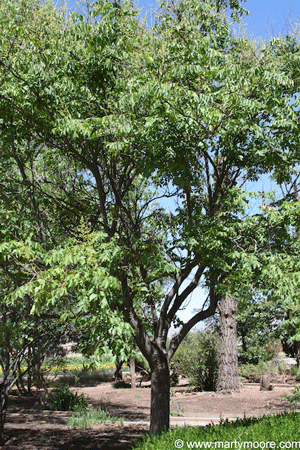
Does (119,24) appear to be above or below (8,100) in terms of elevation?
above

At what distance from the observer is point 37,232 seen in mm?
6848

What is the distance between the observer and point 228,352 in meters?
14.5

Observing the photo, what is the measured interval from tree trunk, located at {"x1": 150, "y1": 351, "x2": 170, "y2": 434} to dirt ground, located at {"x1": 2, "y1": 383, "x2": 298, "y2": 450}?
1.65ft

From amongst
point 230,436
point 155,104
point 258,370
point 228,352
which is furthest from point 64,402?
point 258,370

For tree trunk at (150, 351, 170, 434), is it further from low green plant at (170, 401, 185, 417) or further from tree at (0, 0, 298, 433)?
low green plant at (170, 401, 185, 417)

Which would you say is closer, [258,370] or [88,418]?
[88,418]

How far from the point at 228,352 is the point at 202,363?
3.03 meters

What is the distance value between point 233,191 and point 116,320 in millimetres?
2840

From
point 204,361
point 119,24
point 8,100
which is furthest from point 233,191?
point 204,361

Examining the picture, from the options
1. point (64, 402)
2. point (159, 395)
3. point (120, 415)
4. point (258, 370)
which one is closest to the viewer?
point (159, 395)

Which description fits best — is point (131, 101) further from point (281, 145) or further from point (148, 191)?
point (148, 191)

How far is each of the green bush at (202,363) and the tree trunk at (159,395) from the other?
10577mm

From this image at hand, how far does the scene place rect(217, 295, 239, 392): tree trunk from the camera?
14.2 metres

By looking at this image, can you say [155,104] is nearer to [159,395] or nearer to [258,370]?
[159,395]
